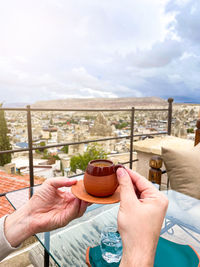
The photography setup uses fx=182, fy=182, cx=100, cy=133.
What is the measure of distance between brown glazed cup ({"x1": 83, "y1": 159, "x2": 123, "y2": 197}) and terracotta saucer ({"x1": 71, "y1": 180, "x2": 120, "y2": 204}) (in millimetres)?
14

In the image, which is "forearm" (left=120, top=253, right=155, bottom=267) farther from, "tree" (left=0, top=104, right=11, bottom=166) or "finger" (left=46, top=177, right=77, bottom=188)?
"tree" (left=0, top=104, right=11, bottom=166)

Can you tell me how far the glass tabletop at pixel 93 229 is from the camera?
86 cm

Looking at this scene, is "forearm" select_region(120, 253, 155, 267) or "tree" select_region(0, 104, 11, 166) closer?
"forearm" select_region(120, 253, 155, 267)

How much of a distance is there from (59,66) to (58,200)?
27235mm

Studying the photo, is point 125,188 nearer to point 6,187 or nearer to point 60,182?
→ point 60,182

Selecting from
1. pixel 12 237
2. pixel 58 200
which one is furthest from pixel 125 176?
pixel 12 237

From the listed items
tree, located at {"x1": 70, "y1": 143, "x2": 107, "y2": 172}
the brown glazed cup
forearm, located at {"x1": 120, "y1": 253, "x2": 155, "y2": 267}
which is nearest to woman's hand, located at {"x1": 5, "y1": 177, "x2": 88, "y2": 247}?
the brown glazed cup

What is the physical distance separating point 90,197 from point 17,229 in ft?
0.96

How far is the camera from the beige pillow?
139cm

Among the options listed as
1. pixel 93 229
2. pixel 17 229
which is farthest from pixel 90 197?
pixel 93 229

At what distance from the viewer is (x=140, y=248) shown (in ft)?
1.28

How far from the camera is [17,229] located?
645mm

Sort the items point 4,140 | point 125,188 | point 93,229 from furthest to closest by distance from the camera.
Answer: point 4,140 < point 93,229 < point 125,188

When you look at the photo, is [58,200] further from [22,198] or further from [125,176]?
[22,198]
